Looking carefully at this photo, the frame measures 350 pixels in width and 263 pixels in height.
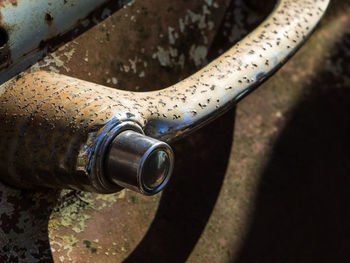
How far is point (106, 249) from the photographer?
62cm

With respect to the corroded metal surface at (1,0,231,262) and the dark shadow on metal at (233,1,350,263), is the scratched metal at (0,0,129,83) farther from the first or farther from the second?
the dark shadow on metal at (233,1,350,263)

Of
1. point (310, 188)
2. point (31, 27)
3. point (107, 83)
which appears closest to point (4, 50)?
point (31, 27)

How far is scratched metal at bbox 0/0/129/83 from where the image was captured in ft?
1.72

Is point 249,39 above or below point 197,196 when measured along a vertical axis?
above

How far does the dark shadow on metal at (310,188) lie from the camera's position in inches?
29.0

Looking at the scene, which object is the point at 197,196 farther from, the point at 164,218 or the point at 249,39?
the point at 249,39

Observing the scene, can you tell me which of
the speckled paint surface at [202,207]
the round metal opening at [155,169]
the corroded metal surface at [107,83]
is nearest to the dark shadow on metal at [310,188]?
Answer: the speckled paint surface at [202,207]

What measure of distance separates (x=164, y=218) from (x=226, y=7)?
259 mm

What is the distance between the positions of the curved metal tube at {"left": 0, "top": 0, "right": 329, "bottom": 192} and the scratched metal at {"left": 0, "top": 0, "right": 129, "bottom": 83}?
0.02m

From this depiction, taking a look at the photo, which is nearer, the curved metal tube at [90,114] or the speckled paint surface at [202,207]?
the curved metal tube at [90,114]

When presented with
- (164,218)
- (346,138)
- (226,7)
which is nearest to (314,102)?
(346,138)

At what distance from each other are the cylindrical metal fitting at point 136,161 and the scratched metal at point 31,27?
0.39 feet

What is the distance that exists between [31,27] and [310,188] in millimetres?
390

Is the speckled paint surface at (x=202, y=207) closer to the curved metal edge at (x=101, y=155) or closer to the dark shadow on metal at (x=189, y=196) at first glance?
the dark shadow on metal at (x=189, y=196)
